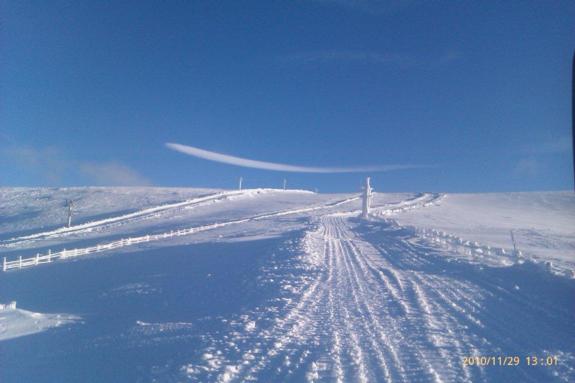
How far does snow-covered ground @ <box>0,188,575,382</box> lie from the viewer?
793cm

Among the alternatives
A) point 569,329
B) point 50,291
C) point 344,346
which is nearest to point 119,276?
point 50,291

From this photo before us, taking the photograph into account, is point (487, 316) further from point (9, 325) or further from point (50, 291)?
point (50, 291)

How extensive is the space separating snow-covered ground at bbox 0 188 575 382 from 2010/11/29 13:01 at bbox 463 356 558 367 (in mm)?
64

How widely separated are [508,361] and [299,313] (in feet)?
17.6

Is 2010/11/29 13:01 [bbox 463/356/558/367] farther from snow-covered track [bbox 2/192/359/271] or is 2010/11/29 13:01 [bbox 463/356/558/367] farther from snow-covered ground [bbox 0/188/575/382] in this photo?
snow-covered track [bbox 2/192/359/271]

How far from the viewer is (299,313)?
11.5 metres

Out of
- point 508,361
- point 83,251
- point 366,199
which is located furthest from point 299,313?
point 366,199

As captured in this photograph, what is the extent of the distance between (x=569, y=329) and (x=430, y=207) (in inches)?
2179

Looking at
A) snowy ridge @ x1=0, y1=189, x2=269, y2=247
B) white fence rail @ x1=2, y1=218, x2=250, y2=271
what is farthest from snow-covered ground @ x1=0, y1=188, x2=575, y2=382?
snowy ridge @ x1=0, y1=189, x2=269, y2=247

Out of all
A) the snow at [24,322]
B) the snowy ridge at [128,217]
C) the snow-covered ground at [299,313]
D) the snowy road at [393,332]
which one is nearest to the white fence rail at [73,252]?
the snow-covered ground at [299,313]

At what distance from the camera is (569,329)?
947 cm

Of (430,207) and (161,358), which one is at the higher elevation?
(430,207)

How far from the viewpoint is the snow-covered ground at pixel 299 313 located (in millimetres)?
7930

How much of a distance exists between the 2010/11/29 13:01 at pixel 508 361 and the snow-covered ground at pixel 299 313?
6 centimetres
